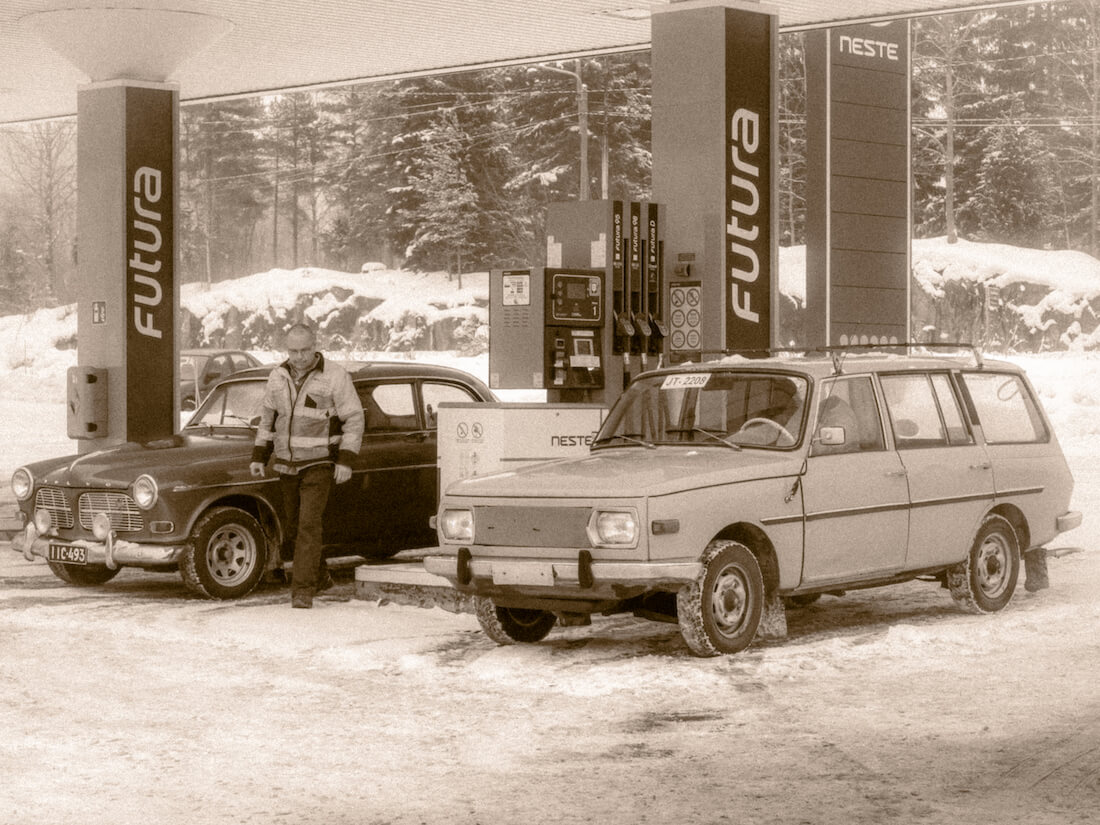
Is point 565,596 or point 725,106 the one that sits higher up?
point 725,106

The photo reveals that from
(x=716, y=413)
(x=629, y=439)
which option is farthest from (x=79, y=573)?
(x=716, y=413)

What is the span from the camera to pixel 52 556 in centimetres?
1236

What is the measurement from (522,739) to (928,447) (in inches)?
166

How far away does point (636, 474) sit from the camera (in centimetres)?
938

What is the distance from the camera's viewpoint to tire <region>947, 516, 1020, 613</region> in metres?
10.9

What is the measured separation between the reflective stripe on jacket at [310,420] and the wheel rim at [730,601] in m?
3.31

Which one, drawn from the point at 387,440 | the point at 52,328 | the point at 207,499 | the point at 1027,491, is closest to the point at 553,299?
the point at 387,440

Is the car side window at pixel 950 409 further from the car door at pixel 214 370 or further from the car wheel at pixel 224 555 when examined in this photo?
the car door at pixel 214 370

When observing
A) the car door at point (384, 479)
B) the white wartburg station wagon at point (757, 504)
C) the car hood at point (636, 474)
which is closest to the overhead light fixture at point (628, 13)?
the car door at point (384, 479)

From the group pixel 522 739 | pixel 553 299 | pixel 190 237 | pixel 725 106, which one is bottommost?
pixel 522 739

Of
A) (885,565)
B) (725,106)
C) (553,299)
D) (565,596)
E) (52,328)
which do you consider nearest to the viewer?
(565,596)

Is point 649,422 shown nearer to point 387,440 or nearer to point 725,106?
point 387,440

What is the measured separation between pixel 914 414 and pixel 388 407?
3.98 meters

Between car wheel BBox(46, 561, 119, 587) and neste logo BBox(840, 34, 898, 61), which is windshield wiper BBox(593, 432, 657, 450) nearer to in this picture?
car wheel BBox(46, 561, 119, 587)
